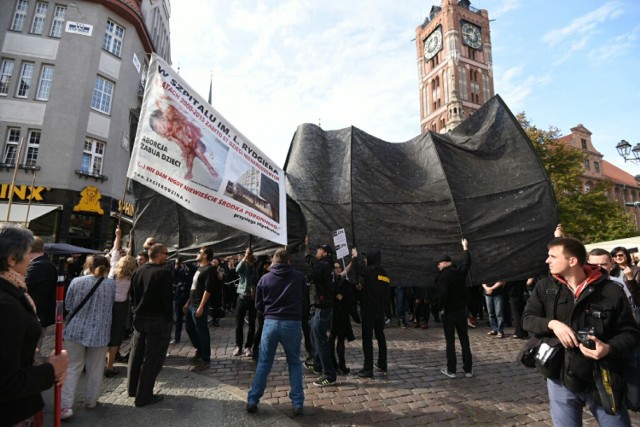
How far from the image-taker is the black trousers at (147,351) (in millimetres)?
4438

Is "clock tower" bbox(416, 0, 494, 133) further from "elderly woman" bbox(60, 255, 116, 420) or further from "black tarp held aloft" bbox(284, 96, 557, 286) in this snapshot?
"elderly woman" bbox(60, 255, 116, 420)

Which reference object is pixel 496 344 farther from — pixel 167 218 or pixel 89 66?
pixel 89 66

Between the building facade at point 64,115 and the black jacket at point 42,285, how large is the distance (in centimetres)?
1315

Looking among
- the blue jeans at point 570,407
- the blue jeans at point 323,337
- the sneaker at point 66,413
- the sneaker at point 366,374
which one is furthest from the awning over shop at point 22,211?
the blue jeans at point 570,407

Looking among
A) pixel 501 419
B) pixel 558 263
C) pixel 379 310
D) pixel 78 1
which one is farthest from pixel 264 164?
pixel 78 1

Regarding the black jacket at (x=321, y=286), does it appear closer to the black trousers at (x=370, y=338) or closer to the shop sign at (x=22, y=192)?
the black trousers at (x=370, y=338)

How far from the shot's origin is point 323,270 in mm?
5344

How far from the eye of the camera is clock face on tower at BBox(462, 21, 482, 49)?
219ft

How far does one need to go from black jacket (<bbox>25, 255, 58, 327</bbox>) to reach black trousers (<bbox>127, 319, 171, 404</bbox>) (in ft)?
4.82

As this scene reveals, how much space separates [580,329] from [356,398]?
3.11 metres

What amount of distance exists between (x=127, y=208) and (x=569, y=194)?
30.0 m

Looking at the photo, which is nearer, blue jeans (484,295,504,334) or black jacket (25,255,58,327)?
black jacket (25,255,58,327)

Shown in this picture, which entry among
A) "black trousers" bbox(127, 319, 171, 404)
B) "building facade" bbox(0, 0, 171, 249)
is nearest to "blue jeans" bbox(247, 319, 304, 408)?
"black trousers" bbox(127, 319, 171, 404)

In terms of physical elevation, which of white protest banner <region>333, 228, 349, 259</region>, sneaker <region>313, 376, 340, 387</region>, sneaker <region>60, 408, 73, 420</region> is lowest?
sneaker <region>60, 408, 73, 420</region>
